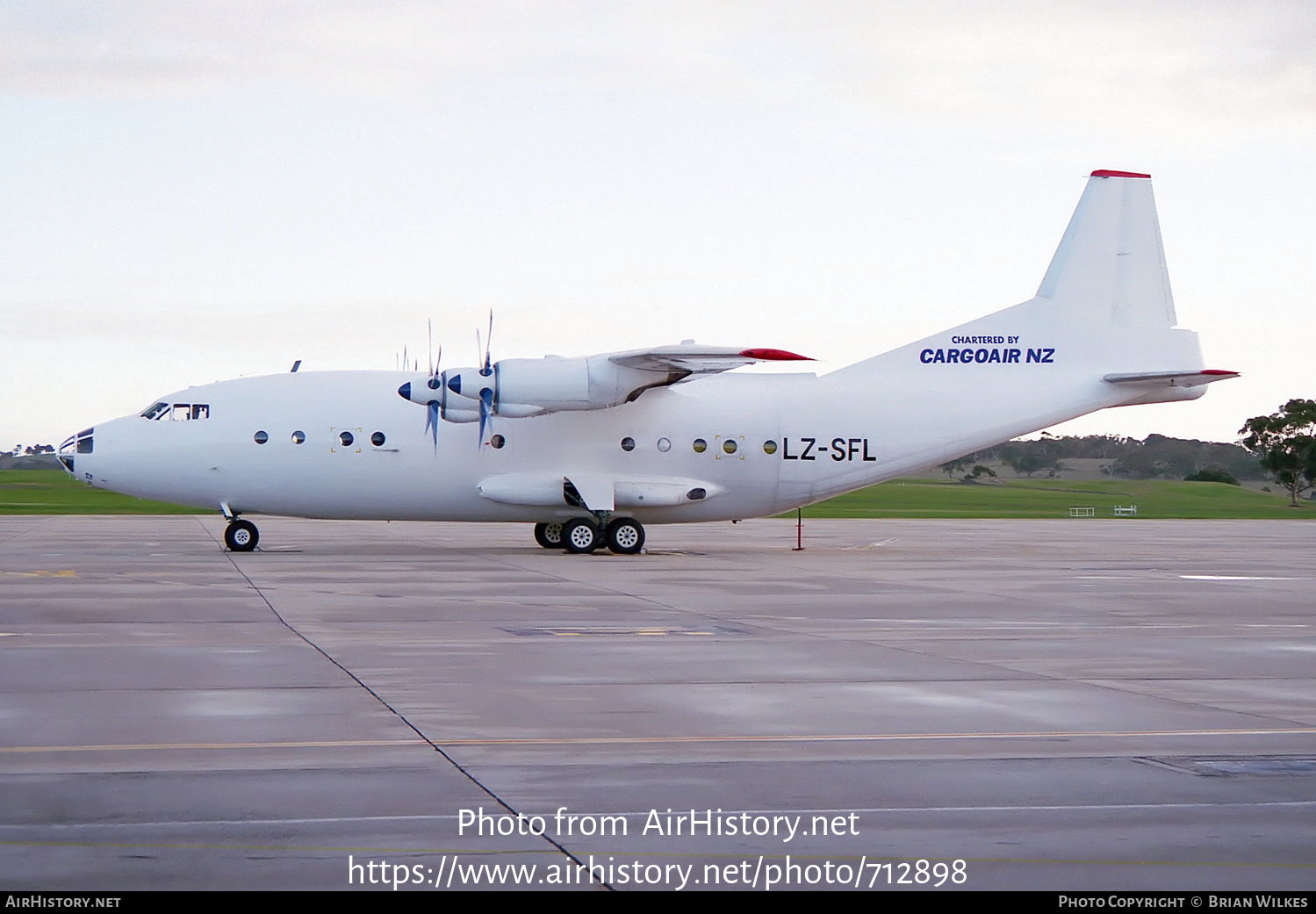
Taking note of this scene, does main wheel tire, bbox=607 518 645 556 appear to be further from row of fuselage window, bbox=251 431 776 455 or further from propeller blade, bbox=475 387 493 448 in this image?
propeller blade, bbox=475 387 493 448

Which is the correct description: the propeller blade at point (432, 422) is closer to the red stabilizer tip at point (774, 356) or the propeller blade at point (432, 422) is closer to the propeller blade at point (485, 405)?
the propeller blade at point (485, 405)

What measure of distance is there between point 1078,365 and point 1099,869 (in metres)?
30.9

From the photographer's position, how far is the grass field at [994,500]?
78188 mm

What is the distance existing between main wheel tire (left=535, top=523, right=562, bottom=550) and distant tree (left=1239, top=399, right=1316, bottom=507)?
84779mm

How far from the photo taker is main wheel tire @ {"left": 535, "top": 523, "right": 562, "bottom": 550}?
120ft

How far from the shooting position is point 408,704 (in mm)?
11969

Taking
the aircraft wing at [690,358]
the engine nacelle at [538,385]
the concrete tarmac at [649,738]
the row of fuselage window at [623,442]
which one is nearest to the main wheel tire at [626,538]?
the row of fuselage window at [623,442]

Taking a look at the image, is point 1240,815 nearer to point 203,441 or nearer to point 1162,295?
point 203,441

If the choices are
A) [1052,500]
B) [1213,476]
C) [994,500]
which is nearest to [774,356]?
[994,500]

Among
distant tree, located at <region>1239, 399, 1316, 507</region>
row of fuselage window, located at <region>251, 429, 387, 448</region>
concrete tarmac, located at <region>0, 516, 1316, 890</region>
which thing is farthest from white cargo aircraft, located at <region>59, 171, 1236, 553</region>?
distant tree, located at <region>1239, 399, 1316, 507</region>

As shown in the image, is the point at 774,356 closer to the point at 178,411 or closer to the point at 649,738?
the point at 178,411

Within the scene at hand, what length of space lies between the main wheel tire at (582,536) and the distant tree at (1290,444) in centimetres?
8614

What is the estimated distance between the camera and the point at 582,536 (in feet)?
112
